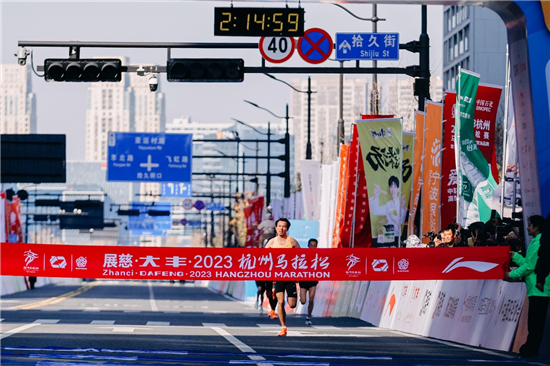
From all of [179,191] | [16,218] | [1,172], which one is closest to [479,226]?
[1,172]

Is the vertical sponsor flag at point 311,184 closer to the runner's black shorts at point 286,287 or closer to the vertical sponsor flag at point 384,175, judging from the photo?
the vertical sponsor flag at point 384,175

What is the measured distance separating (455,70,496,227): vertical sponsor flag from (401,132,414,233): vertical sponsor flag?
3155mm

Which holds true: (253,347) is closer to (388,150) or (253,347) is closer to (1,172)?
(388,150)

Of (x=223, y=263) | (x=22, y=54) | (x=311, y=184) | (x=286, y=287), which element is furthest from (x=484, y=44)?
(x=223, y=263)

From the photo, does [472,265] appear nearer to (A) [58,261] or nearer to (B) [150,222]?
(A) [58,261]

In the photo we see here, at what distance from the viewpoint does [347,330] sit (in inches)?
780

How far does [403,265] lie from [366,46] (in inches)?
333

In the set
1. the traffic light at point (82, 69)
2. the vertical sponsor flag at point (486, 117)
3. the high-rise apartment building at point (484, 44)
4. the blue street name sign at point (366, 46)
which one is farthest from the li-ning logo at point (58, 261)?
the high-rise apartment building at point (484, 44)

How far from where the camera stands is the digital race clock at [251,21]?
806 inches

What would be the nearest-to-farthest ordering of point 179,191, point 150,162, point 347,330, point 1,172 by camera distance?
point 347,330, point 1,172, point 150,162, point 179,191

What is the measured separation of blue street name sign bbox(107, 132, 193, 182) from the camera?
46781 millimetres

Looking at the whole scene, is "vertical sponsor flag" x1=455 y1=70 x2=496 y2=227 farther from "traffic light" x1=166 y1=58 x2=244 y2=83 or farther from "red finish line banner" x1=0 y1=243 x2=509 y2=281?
"red finish line banner" x1=0 y1=243 x2=509 y2=281

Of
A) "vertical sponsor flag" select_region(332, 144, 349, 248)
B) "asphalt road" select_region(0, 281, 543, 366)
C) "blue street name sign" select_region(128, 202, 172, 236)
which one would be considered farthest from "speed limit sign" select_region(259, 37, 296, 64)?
"blue street name sign" select_region(128, 202, 172, 236)

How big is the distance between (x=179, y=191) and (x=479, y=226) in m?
55.9
